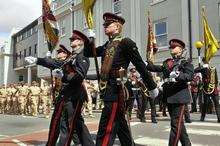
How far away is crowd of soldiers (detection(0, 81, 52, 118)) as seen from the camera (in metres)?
21.0

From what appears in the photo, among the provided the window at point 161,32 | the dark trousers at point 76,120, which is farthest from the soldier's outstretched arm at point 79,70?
the window at point 161,32

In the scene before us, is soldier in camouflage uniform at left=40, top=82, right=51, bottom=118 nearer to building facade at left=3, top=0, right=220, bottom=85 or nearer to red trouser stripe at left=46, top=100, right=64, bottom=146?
building facade at left=3, top=0, right=220, bottom=85

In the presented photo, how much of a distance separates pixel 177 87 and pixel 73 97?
1.62 meters

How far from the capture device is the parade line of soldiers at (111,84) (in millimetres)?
5758

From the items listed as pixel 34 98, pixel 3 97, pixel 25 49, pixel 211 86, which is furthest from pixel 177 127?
pixel 25 49

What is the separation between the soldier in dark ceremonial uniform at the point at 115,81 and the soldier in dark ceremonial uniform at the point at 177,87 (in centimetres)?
133

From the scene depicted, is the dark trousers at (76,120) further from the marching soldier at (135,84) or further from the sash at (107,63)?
the marching soldier at (135,84)

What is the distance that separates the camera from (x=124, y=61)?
5875 mm

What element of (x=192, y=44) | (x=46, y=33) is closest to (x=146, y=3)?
(x=192, y=44)

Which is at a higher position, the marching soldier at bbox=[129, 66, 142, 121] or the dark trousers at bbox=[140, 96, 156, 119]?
the marching soldier at bbox=[129, 66, 142, 121]

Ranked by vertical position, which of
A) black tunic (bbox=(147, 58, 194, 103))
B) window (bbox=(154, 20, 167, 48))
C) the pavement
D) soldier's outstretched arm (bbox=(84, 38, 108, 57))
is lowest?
the pavement

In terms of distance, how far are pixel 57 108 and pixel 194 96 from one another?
1114cm

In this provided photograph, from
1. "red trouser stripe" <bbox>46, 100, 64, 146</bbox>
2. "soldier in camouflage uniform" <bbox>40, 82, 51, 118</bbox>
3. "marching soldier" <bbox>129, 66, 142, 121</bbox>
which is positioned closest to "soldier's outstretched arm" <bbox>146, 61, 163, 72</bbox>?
"red trouser stripe" <bbox>46, 100, 64, 146</bbox>

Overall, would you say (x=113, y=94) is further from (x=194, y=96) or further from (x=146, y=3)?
(x=146, y=3)
